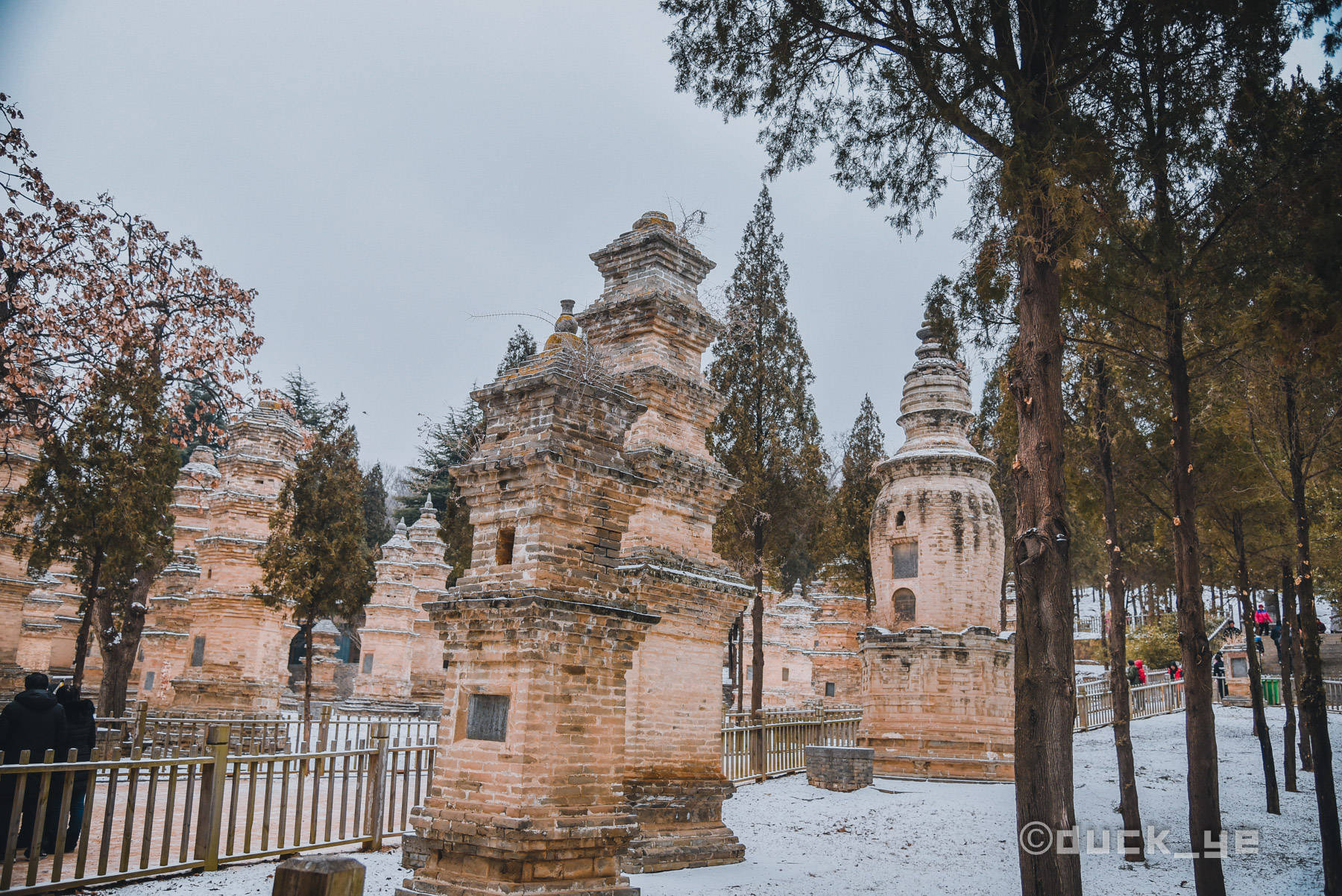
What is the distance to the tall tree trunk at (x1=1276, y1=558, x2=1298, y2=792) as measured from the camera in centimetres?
1600

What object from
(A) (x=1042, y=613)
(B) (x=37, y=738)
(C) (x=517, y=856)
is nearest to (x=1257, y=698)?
(A) (x=1042, y=613)

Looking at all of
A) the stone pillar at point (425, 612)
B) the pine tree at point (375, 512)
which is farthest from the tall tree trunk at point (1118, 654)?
the pine tree at point (375, 512)

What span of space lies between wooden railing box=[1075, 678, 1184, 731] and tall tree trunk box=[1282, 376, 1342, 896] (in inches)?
501

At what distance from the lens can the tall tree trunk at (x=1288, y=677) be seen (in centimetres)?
1600

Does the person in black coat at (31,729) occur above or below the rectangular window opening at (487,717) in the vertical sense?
below

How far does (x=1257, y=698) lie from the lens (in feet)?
55.7

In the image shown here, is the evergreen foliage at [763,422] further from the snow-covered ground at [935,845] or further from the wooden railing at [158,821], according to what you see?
the wooden railing at [158,821]

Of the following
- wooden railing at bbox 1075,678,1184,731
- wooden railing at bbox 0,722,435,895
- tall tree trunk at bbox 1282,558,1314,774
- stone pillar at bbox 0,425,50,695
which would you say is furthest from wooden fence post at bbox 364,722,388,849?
wooden railing at bbox 1075,678,1184,731

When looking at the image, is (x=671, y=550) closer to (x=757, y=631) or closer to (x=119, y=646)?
(x=757, y=631)

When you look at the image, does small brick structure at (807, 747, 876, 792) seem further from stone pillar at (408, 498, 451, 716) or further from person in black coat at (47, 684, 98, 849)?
stone pillar at (408, 498, 451, 716)

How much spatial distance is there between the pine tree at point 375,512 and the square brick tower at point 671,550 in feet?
137

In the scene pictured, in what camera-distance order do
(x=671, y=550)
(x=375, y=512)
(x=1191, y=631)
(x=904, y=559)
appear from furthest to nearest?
(x=375, y=512)
(x=904, y=559)
(x=671, y=550)
(x=1191, y=631)

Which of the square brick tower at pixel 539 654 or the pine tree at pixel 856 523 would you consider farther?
the pine tree at pixel 856 523

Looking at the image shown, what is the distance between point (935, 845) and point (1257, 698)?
28.0 feet
